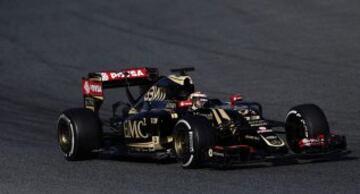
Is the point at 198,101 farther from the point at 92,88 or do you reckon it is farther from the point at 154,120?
the point at 92,88

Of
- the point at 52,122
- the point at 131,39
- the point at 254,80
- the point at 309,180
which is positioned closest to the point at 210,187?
the point at 309,180

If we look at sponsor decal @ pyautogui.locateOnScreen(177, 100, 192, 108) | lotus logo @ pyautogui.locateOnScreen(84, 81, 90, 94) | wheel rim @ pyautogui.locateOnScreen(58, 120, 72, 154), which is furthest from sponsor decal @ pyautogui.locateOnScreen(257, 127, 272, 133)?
lotus logo @ pyautogui.locateOnScreen(84, 81, 90, 94)

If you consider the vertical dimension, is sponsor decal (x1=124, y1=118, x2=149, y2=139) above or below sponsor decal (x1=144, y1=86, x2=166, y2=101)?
below

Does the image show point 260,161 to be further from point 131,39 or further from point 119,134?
point 131,39

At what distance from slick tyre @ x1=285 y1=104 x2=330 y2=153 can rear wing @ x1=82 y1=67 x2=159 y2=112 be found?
2.56m

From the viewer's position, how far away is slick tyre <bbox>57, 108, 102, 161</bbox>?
13.9 m

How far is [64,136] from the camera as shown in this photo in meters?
14.4

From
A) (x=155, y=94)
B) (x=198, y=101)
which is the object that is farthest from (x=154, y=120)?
(x=155, y=94)

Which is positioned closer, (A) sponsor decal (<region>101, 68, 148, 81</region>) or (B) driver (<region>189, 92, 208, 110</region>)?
(B) driver (<region>189, 92, 208, 110</region>)

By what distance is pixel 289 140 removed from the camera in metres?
13.4

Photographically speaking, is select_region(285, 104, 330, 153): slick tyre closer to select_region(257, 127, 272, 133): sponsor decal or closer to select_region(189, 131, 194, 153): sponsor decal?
select_region(257, 127, 272, 133): sponsor decal

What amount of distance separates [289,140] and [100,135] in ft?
8.53

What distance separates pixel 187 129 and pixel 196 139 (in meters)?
0.24

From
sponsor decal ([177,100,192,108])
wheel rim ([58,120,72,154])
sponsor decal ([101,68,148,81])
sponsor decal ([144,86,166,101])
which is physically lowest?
wheel rim ([58,120,72,154])
